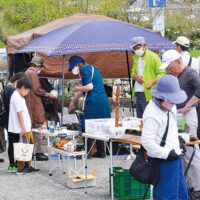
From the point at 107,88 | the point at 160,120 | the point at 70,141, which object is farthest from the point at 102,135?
the point at 107,88

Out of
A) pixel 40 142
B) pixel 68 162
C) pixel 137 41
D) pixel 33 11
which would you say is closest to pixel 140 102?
pixel 137 41

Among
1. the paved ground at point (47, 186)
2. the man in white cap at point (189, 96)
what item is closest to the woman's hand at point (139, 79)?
the paved ground at point (47, 186)

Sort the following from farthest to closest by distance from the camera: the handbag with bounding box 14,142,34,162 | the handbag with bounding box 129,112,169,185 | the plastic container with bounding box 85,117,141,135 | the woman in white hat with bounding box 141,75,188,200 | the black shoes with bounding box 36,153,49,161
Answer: the black shoes with bounding box 36,153,49,161 < the handbag with bounding box 14,142,34,162 < the plastic container with bounding box 85,117,141,135 < the handbag with bounding box 129,112,169,185 < the woman in white hat with bounding box 141,75,188,200

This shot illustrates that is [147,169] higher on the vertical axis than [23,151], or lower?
higher

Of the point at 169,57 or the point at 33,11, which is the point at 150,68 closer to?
the point at 169,57

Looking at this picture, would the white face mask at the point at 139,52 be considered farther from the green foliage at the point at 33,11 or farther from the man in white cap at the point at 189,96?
the green foliage at the point at 33,11

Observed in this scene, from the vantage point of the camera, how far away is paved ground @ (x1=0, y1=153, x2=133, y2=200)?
8695 millimetres

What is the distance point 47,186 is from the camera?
9.41 metres

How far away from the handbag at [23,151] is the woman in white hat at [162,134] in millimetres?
3773

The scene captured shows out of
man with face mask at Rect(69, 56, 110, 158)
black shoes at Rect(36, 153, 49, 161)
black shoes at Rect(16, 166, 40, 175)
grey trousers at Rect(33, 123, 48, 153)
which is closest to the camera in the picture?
black shoes at Rect(16, 166, 40, 175)

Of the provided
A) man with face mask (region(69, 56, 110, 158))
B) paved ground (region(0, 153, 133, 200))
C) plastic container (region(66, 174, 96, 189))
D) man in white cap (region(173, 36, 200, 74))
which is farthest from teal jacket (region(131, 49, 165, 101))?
Result: plastic container (region(66, 174, 96, 189))

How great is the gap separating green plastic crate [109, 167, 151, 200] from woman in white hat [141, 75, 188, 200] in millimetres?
1639

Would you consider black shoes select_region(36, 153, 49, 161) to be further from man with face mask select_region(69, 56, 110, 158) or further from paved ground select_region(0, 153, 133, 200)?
man with face mask select_region(69, 56, 110, 158)

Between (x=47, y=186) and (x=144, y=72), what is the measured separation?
293cm
